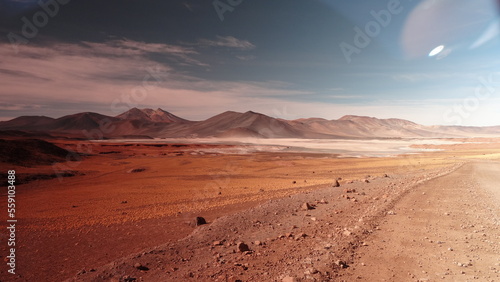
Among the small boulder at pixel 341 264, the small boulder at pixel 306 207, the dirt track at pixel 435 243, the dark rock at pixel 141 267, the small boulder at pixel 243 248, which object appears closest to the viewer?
the dirt track at pixel 435 243

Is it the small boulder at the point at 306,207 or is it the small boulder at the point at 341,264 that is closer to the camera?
the small boulder at the point at 341,264

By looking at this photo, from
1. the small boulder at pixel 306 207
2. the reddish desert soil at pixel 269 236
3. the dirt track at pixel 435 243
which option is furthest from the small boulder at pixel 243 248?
the small boulder at pixel 306 207

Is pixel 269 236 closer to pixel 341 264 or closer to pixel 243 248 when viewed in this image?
pixel 243 248

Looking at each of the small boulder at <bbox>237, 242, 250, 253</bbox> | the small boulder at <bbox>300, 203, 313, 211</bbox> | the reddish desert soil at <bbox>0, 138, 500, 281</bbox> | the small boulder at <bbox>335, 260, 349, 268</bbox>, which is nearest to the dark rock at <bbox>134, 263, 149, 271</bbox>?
the reddish desert soil at <bbox>0, 138, 500, 281</bbox>

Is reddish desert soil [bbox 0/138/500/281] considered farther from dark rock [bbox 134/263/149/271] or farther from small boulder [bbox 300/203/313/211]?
small boulder [bbox 300/203/313/211]

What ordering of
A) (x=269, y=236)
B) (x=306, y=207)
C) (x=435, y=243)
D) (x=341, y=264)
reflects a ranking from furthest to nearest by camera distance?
(x=306, y=207) < (x=269, y=236) < (x=435, y=243) < (x=341, y=264)

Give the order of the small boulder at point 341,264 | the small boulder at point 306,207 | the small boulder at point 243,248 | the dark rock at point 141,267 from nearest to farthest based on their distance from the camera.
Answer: the small boulder at point 341,264, the dark rock at point 141,267, the small boulder at point 243,248, the small boulder at point 306,207

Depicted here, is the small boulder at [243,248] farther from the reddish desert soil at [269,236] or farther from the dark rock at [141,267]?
the dark rock at [141,267]

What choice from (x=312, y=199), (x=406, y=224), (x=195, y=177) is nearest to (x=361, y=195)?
(x=312, y=199)

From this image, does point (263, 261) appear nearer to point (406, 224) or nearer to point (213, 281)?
point (213, 281)

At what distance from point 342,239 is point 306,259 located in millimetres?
1339

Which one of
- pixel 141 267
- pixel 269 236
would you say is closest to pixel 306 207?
pixel 269 236

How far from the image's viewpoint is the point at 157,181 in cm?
1936

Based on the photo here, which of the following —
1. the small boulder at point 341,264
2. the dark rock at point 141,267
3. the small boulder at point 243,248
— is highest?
the small boulder at point 341,264
